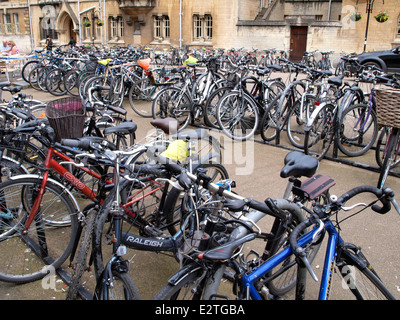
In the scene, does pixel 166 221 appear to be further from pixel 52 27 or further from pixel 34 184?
pixel 52 27

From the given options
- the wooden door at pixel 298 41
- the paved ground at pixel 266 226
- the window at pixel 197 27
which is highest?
the window at pixel 197 27

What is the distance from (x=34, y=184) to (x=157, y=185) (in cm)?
92

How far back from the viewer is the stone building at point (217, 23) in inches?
794

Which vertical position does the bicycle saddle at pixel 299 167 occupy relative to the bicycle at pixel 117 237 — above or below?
above

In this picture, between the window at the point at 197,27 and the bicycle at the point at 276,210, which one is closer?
the bicycle at the point at 276,210

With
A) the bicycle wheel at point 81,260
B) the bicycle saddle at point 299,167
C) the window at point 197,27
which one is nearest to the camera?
the bicycle saddle at point 299,167

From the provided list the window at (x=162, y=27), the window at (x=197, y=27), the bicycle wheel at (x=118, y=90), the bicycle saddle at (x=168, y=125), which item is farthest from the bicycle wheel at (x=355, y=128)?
the window at (x=162, y=27)

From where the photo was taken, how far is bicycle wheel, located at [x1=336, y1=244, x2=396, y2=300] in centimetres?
193

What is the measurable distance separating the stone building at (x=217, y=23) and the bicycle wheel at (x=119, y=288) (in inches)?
841

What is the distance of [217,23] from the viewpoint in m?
25.0

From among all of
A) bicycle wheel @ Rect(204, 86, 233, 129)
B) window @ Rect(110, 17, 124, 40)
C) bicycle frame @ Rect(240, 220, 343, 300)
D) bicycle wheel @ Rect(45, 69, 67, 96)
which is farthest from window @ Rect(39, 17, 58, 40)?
bicycle frame @ Rect(240, 220, 343, 300)

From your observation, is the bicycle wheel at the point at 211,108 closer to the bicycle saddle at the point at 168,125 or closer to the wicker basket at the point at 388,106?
the wicker basket at the point at 388,106

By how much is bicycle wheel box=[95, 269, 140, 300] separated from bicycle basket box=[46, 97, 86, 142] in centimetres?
165

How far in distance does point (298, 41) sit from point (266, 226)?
21.4 m
